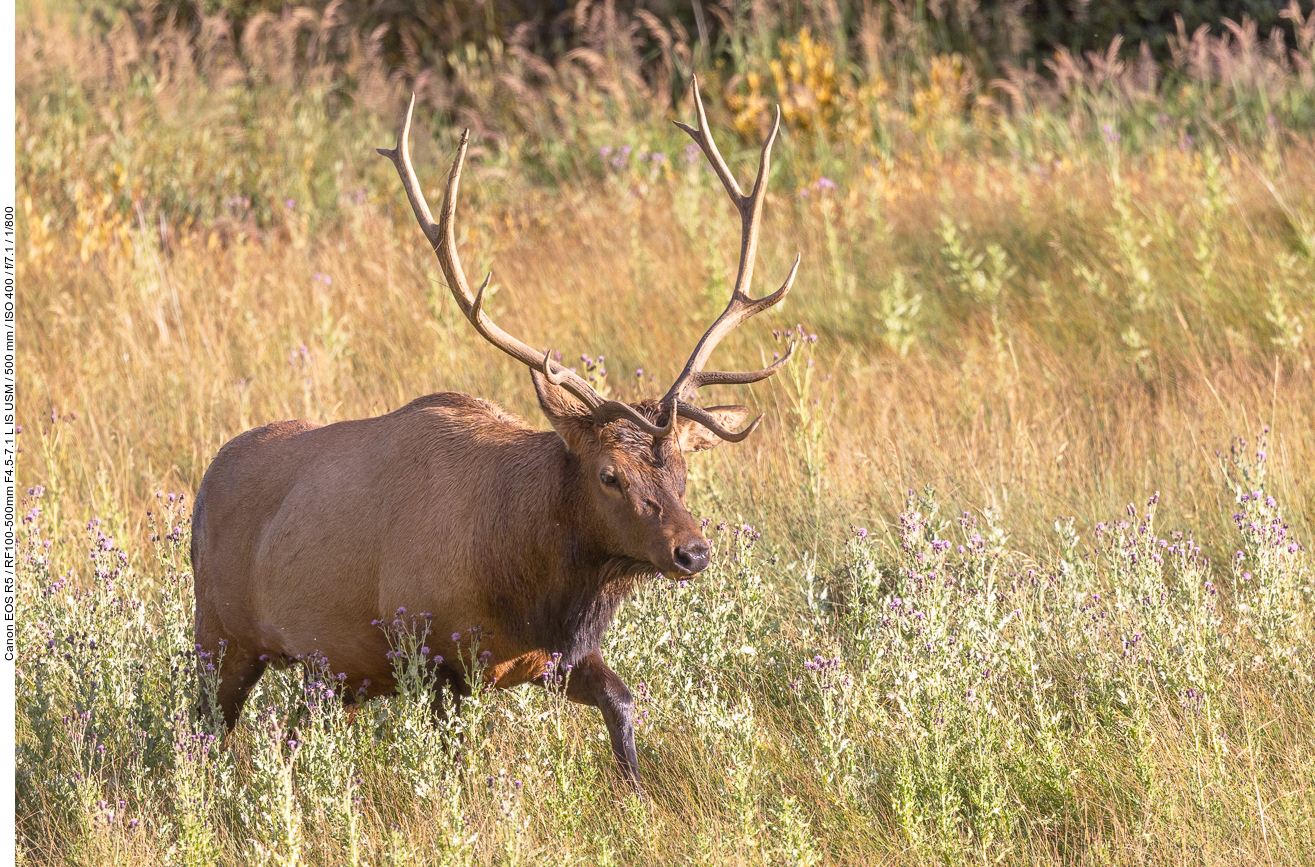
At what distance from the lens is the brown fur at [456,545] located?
3918 millimetres

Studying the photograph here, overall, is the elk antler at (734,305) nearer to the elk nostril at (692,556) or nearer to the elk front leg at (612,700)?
the elk nostril at (692,556)

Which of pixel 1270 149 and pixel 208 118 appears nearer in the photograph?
pixel 1270 149

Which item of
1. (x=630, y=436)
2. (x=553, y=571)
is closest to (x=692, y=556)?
(x=630, y=436)

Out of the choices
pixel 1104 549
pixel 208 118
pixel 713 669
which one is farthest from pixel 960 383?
pixel 208 118

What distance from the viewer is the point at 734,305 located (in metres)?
4.48

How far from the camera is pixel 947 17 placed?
12.9 m

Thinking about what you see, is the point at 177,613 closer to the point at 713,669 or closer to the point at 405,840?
the point at 405,840

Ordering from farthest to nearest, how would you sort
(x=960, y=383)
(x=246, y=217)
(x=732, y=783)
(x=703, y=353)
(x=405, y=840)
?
(x=246, y=217) < (x=960, y=383) < (x=703, y=353) < (x=405, y=840) < (x=732, y=783)

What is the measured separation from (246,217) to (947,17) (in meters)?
6.87

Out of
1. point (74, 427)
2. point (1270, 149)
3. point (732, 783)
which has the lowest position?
point (74, 427)

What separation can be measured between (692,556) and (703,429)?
0.77 m

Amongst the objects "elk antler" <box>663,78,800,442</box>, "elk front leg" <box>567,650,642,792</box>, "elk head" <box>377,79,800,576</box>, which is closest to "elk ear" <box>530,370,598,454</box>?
"elk head" <box>377,79,800,576</box>

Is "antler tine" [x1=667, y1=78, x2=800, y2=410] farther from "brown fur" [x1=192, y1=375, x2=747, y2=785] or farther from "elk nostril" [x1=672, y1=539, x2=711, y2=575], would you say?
"elk nostril" [x1=672, y1=539, x2=711, y2=575]

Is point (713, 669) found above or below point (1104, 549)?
below
